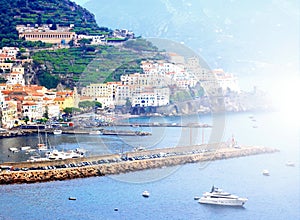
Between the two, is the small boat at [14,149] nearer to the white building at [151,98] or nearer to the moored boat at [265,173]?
the moored boat at [265,173]

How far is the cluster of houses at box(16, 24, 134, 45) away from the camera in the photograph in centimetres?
2397

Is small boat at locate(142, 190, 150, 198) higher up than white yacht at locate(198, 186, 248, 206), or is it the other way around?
small boat at locate(142, 190, 150, 198)

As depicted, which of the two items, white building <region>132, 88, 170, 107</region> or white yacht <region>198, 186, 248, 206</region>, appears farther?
white building <region>132, 88, 170, 107</region>

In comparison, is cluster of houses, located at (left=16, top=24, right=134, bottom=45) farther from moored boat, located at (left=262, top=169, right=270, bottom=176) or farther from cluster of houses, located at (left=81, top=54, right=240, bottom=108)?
moored boat, located at (left=262, top=169, right=270, bottom=176)

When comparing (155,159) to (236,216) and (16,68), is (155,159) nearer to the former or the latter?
(236,216)

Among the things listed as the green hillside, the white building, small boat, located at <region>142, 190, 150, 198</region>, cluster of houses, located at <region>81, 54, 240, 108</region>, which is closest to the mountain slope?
the green hillside

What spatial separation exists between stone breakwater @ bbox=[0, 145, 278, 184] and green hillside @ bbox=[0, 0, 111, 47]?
994cm

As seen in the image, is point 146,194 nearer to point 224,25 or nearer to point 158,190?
point 158,190

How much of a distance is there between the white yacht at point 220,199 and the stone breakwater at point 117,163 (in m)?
1.75

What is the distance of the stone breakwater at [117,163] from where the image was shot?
39.9ft

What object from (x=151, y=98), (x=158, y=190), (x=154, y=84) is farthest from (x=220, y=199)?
(x=154, y=84)

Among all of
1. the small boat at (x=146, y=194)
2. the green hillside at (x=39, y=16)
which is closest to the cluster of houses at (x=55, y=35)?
the green hillside at (x=39, y=16)

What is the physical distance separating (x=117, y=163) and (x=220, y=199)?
2137 mm

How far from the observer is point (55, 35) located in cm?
2422
